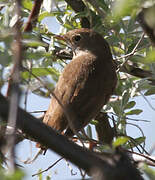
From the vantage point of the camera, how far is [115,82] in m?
4.46

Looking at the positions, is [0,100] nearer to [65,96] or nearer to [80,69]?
[65,96]

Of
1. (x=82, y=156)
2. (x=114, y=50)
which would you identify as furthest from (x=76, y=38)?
(x=82, y=156)

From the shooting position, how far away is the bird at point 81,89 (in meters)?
4.12

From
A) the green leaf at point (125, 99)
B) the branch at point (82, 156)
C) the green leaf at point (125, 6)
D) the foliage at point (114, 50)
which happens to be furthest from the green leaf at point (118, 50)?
the branch at point (82, 156)

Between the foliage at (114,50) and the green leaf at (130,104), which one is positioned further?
the green leaf at (130,104)

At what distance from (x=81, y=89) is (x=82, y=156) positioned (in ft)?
9.13

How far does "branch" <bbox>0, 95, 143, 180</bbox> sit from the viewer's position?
140cm

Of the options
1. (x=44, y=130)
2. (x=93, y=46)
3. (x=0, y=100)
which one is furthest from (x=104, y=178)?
(x=93, y=46)

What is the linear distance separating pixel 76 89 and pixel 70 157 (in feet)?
9.11

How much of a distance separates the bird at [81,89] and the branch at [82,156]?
2225 millimetres

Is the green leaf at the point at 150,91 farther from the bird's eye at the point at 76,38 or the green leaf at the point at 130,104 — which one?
the bird's eye at the point at 76,38

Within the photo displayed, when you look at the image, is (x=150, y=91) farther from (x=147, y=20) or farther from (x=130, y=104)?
(x=147, y=20)

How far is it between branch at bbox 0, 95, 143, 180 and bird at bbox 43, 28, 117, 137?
87.6 inches

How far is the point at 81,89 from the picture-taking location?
4.25m
